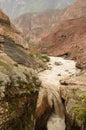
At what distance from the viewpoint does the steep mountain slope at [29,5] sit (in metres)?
137

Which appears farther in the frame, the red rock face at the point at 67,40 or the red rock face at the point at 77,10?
the red rock face at the point at 77,10

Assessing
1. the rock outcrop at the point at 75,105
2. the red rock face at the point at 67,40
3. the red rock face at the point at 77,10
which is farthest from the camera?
the red rock face at the point at 77,10

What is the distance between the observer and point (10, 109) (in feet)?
23.0

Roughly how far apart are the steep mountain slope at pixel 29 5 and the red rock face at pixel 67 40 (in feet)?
281

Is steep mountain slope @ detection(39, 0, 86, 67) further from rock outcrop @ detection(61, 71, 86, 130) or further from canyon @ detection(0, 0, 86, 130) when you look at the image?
rock outcrop @ detection(61, 71, 86, 130)

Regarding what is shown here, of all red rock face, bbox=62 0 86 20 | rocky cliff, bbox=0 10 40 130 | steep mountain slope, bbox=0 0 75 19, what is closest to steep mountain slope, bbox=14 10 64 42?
red rock face, bbox=62 0 86 20

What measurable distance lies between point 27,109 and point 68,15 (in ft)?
222

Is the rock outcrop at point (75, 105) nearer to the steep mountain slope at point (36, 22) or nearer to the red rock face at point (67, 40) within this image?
the red rock face at point (67, 40)

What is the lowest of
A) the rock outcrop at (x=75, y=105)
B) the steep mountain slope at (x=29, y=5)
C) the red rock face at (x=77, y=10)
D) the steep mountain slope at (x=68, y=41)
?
the rock outcrop at (x=75, y=105)

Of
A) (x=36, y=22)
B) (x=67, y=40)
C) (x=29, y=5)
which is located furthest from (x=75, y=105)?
(x=29, y=5)

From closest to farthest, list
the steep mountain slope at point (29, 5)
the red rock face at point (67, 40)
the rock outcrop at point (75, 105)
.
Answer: the rock outcrop at point (75, 105)
the red rock face at point (67, 40)
the steep mountain slope at point (29, 5)

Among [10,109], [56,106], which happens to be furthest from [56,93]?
[10,109]

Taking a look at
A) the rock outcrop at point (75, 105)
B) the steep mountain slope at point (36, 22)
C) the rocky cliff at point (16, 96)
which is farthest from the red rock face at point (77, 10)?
the rocky cliff at point (16, 96)

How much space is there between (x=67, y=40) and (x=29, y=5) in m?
110
